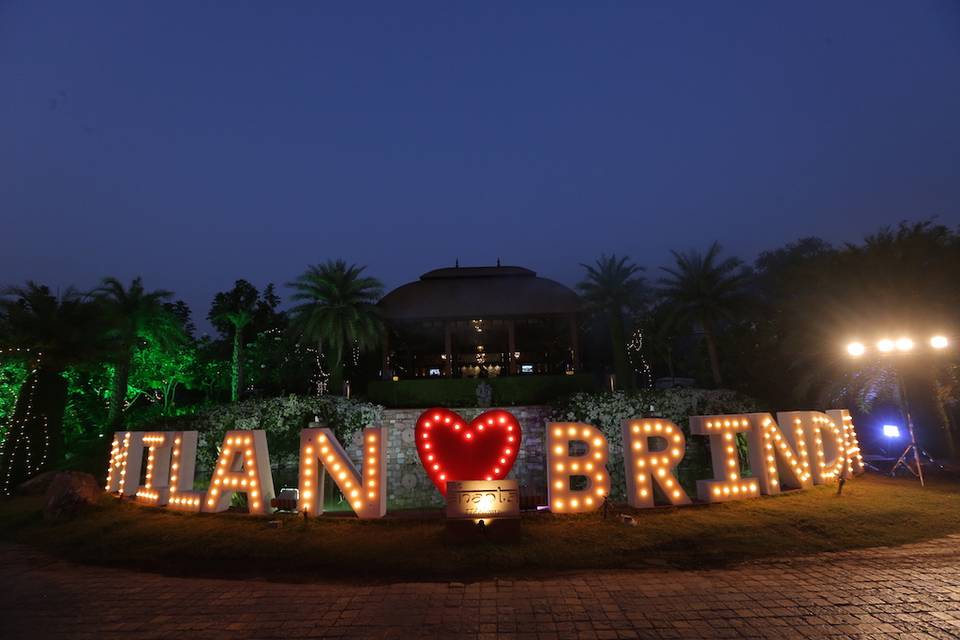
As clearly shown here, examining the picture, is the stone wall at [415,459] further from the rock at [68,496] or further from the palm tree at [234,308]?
the palm tree at [234,308]

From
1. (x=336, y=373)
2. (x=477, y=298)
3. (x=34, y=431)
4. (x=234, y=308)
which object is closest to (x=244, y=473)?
(x=34, y=431)

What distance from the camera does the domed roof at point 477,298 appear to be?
33.9 m

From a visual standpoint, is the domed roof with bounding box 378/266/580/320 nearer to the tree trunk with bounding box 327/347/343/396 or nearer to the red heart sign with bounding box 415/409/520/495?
the tree trunk with bounding box 327/347/343/396

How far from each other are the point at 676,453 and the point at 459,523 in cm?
471

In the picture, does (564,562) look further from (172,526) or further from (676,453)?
(172,526)

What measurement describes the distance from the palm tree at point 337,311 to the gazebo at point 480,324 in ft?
14.0

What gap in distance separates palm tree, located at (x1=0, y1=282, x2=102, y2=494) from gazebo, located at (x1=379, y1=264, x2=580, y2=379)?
17.8m

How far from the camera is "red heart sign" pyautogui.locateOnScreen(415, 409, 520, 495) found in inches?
340

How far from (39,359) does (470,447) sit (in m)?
18.3

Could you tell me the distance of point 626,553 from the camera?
7.52 metres

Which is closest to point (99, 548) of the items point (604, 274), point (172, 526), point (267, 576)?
point (172, 526)

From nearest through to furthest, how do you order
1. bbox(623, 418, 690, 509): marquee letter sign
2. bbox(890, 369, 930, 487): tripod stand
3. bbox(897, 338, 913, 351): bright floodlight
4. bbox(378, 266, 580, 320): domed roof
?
bbox(623, 418, 690, 509): marquee letter sign, bbox(897, 338, 913, 351): bright floodlight, bbox(890, 369, 930, 487): tripod stand, bbox(378, 266, 580, 320): domed roof

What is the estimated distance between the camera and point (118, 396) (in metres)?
23.4

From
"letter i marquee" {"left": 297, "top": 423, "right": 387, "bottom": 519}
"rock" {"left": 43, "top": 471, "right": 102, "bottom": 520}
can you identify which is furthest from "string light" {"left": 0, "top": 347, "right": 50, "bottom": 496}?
"letter i marquee" {"left": 297, "top": 423, "right": 387, "bottom": 519}
